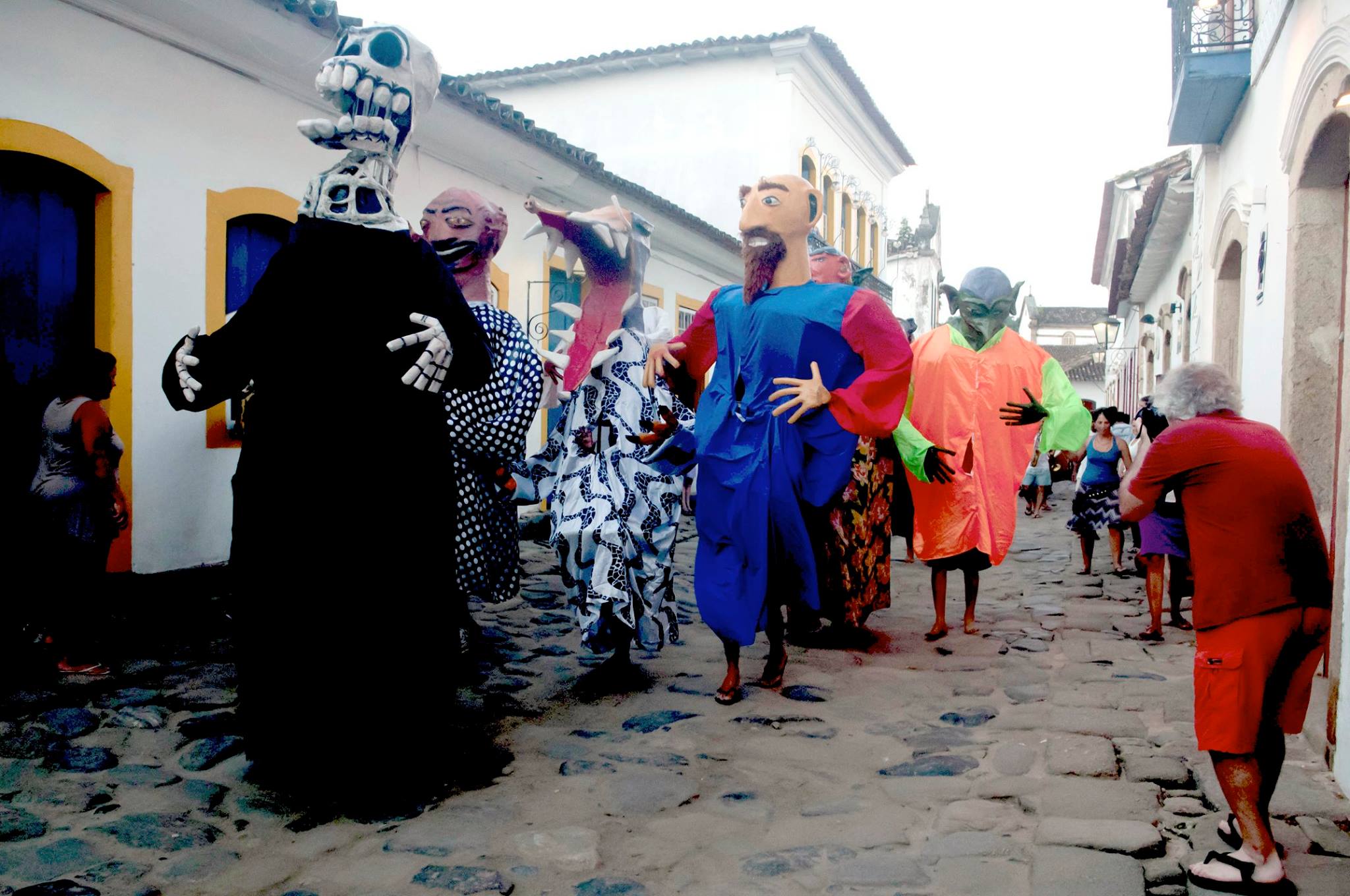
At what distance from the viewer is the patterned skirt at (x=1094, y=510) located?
862cm

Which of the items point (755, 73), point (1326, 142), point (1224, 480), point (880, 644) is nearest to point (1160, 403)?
point (1224, 480)

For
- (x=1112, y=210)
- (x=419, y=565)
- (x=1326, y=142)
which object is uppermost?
(x=1112, y=210)

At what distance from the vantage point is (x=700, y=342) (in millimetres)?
4980

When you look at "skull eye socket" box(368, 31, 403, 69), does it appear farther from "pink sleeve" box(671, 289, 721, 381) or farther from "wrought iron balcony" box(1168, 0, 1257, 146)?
"wrought iron balcony" box(1168, 0, 1257, 146)

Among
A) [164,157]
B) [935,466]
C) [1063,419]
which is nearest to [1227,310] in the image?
[1063,419]

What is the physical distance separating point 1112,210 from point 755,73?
10.4 metres

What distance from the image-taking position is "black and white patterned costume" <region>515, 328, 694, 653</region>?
446 centimetres

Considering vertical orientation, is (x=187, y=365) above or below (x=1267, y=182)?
below

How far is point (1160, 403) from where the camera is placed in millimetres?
3047

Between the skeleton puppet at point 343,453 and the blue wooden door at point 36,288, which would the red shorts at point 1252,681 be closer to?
the skeleton puppet at point 343,453

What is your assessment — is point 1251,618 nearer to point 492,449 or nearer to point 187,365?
point 492,449

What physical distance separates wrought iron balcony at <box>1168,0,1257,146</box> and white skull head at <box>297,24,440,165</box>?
24.1ft

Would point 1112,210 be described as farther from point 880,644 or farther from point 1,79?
point 1,79

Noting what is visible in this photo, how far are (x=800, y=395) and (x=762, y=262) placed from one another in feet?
2.25
